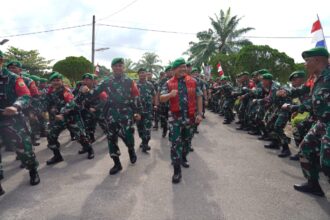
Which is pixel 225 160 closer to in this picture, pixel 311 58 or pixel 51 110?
pixel 311 58

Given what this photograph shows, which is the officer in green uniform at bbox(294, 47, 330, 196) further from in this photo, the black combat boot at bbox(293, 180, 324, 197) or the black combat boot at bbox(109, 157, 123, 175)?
the black combat boot at bbox(109, 157, 123, 175)

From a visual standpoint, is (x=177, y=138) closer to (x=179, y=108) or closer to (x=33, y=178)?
(x=179, y=108)

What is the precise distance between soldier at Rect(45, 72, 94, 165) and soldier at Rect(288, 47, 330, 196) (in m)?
4.19

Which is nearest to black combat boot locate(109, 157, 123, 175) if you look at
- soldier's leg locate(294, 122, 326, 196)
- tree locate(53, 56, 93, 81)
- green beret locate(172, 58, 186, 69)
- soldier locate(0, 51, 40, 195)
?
soldier locate(0, 51, 40, 195)

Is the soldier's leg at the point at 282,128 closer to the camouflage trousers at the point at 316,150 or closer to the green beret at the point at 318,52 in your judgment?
the camouflage trousers at the point at 316,150

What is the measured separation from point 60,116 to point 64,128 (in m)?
0.54

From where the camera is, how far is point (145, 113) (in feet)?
22.2

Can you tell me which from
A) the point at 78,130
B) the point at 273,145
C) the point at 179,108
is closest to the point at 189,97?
the point at 179,108

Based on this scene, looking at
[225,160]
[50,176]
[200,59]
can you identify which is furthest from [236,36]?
[50,176]

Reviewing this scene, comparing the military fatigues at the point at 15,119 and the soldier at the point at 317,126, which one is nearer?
the soldier at the point at 317,126

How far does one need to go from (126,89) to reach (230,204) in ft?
8.59

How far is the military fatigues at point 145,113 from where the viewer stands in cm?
654

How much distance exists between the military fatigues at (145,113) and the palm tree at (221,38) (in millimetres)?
24579

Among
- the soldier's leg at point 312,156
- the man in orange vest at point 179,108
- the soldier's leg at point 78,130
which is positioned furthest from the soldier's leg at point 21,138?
the soldier's leg at point 312,156
